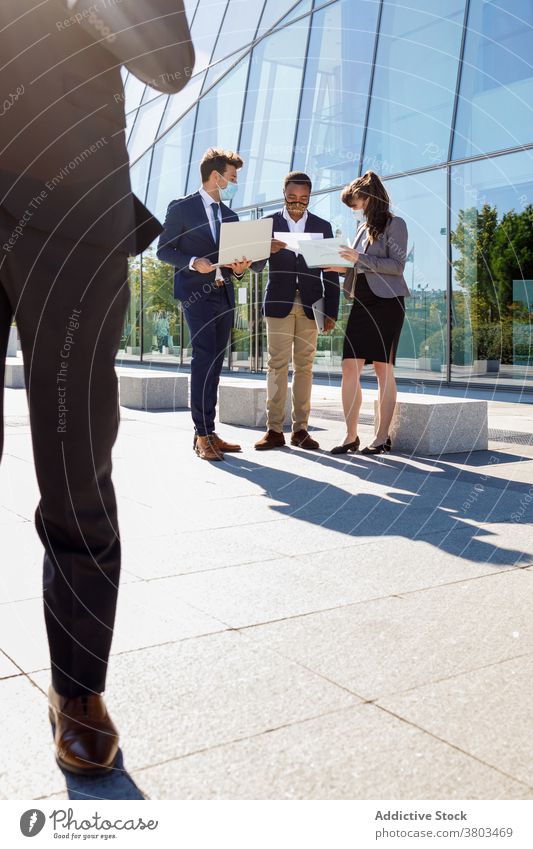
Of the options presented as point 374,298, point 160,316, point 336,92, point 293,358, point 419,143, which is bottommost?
point 293,358

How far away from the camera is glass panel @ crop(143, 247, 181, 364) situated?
17312mm

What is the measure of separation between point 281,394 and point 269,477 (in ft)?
4.68

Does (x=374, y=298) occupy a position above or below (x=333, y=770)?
above

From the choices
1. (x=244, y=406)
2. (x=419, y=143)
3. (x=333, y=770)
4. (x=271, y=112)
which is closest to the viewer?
(x=333, y=770)

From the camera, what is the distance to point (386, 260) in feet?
19.8

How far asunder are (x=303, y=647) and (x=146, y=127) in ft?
73.9

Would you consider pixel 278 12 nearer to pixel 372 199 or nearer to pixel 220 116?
pixel 220 116

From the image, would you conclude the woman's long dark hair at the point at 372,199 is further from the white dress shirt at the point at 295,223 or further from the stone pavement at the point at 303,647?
the stone pavement at the point at 303,647

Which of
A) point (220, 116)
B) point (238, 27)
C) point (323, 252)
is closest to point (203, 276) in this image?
point (323, 252)

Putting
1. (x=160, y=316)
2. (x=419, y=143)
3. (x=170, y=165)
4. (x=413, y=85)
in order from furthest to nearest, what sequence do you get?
(x=170, y=165) → (x=160, y=316) → (x=413, y=85) → (x=419, y=143)

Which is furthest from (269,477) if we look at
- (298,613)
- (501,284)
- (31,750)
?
(501,284)

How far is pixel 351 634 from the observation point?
267cm

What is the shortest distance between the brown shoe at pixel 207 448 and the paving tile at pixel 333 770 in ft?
13.6
